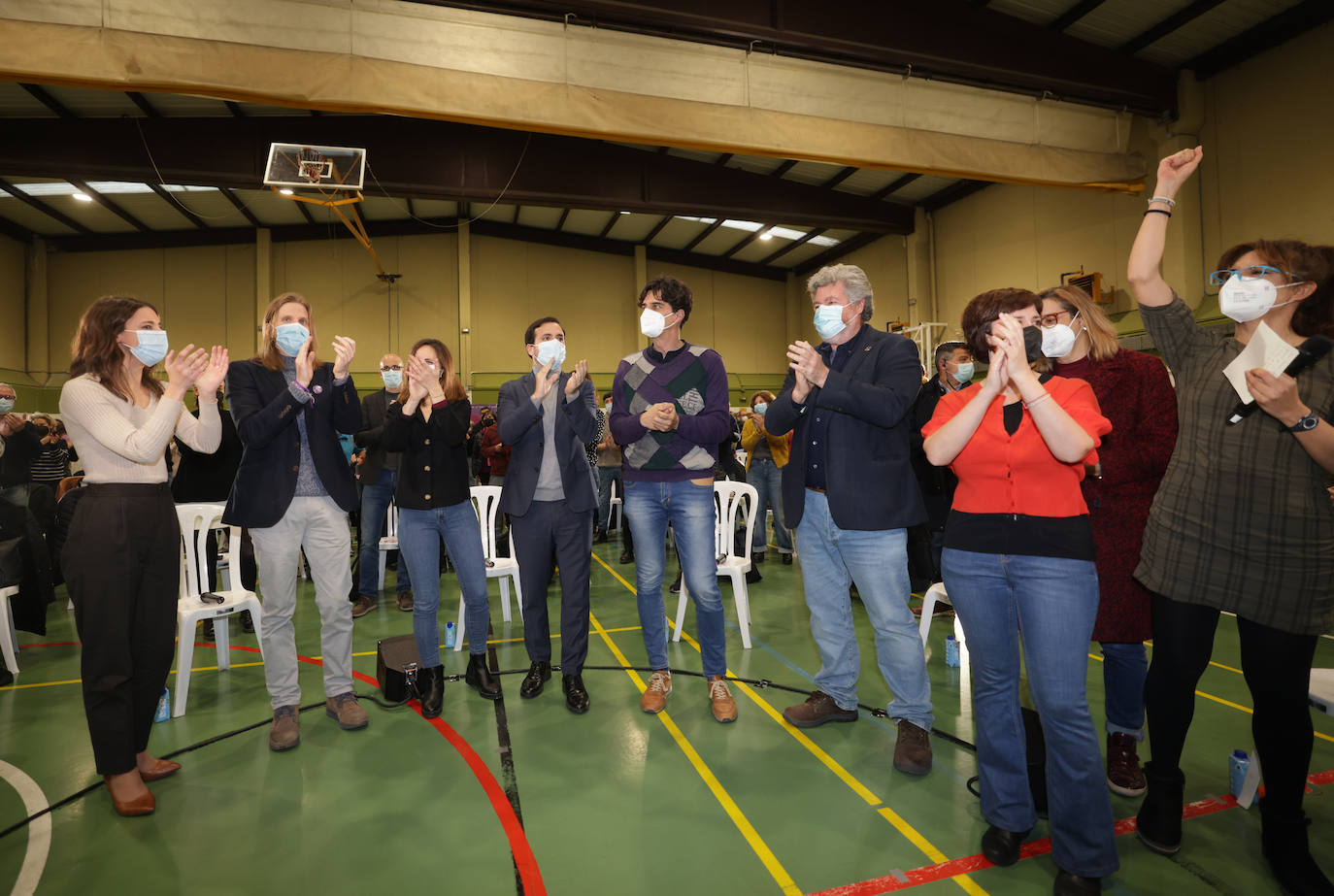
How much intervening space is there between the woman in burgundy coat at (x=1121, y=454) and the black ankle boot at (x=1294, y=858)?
49cm

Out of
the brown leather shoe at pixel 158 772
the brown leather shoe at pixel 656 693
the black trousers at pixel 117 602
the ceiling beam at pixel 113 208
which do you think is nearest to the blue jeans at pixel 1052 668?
the brown leather shoe at pixel 656 693

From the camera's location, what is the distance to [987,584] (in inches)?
70.6

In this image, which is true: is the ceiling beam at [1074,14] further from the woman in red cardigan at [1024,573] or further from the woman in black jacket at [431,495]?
the woman in black jacket at [431,495]

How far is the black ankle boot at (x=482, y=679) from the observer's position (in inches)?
126

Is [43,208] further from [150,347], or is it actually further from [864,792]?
[864,792]

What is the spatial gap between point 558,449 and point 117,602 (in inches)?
66.7

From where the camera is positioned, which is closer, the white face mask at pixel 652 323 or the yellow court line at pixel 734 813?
the yellow court line at pixel 734 813

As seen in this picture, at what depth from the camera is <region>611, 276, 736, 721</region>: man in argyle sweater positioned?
2867 mm

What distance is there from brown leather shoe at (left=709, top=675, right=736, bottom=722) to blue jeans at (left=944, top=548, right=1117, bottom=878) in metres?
1.26

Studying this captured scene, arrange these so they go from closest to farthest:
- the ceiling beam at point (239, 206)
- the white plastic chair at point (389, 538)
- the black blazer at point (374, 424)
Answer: the black blazer at point (374, 424)
the white plastic chair at point (389, 538)
the ceiling beam at point (239, 206)

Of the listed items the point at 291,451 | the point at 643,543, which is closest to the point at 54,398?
the point at 291,451

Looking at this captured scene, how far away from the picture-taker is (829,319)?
2441mm

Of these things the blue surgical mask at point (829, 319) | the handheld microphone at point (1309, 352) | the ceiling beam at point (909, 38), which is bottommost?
the handheld microphone at point (1309, 352)

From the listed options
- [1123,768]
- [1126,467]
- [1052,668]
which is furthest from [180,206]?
[1123,768]
